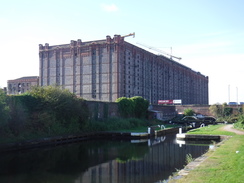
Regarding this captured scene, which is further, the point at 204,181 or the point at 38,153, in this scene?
the point at 38,153

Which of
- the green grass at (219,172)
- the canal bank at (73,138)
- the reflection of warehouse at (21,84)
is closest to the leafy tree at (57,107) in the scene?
the canal bank at (73,138)

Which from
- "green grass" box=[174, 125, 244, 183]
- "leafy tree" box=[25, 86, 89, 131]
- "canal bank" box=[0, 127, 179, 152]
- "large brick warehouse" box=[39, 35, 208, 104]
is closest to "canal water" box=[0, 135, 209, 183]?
"canal bank" box=[0, 127, 179, 152]

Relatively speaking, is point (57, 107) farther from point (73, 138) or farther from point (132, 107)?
point (132, 107)

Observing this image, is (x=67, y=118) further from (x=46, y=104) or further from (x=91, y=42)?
(x=91, y=42)

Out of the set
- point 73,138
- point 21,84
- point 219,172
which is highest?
point 21,84

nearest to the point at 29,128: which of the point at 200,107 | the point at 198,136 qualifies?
the point at 198,136

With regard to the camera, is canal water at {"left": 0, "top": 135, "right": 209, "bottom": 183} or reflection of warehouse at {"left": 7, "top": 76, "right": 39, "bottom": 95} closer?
canal water at {"left": 0, "top": 135, "right": 209, "bottom": 183}

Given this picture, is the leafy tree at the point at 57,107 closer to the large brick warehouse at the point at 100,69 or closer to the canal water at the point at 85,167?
the canal water at the point at 85,167

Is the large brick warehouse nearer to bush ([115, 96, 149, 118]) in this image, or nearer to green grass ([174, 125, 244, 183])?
bush ([115, 96, 149, 118])

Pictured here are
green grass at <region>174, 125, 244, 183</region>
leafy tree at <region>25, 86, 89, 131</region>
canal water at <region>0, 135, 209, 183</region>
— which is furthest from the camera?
leafy tree at <region>25, 86, 89, 131</region>

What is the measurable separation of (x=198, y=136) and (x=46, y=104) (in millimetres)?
17822

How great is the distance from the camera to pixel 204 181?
9.68 m

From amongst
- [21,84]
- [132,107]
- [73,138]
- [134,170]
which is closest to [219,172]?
[134,170]

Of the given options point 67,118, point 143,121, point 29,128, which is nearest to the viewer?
point 29,128
